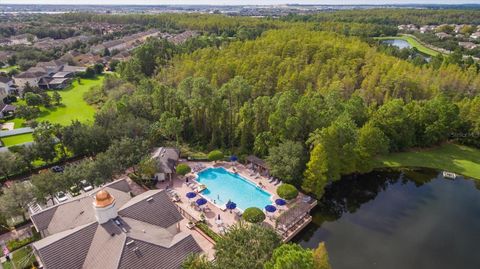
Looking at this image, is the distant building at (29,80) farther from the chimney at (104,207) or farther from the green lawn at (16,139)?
the chimney at (104,207)

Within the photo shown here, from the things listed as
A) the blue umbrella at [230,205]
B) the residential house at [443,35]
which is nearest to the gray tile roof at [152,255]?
the blue umbrella at [230,205]

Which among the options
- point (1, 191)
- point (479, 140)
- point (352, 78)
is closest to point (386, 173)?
point (479, 140)

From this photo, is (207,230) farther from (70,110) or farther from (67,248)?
(70,110)

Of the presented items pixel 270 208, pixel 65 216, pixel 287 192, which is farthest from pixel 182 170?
pixel 65 216

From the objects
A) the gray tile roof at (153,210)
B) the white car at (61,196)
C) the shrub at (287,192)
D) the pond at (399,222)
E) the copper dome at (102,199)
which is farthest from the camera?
the white car at (61,196)

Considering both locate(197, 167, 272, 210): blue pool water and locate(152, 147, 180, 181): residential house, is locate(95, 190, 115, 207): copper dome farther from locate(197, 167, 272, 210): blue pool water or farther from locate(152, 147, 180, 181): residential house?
locate(152, 147, 180, 181): residential house

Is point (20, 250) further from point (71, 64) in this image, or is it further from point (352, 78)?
point (71, 64)

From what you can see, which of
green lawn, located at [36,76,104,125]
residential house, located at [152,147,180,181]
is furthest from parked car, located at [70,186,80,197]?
green lawn, located at [36,76,104,125]
